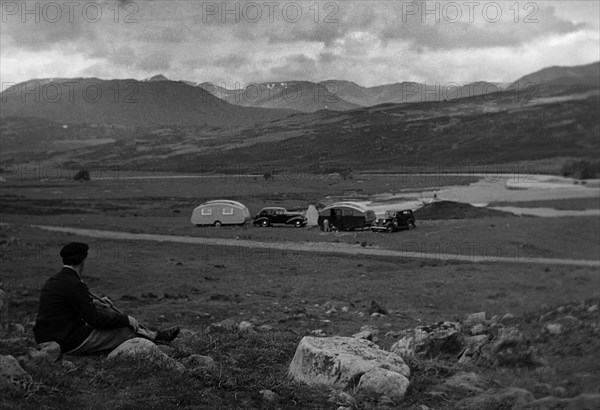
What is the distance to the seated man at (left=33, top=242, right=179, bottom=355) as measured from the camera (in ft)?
23.0

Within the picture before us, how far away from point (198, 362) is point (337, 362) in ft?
5.61

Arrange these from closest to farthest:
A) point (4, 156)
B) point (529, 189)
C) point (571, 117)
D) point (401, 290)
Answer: point (571, 117) < point (529, 189) < point (401, 290) < point (4, 156)

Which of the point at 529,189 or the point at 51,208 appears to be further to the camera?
the point at 51,208

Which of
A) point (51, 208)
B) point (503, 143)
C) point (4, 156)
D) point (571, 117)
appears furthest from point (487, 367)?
point (4, 156)

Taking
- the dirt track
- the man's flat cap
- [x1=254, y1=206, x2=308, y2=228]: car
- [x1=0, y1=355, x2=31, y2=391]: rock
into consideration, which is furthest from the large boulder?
[x1=254, y1=206, x2=308, y2=228]: car

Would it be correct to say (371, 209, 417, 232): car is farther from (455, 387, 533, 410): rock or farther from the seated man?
(455, 387, 533, 410): rock

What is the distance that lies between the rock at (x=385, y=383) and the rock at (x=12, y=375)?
3184 millimetres

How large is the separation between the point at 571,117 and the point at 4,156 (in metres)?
176

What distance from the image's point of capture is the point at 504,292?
41.9 ft

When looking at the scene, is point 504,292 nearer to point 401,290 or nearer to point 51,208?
point 401,290

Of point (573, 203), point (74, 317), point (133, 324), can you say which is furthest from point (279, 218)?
point (573, 203)

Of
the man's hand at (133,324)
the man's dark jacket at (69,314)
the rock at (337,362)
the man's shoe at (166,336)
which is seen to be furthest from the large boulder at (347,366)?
the man's dark jacket at (69,314)

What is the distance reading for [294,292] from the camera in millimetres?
19562

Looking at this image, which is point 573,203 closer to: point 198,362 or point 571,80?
point 571,80
